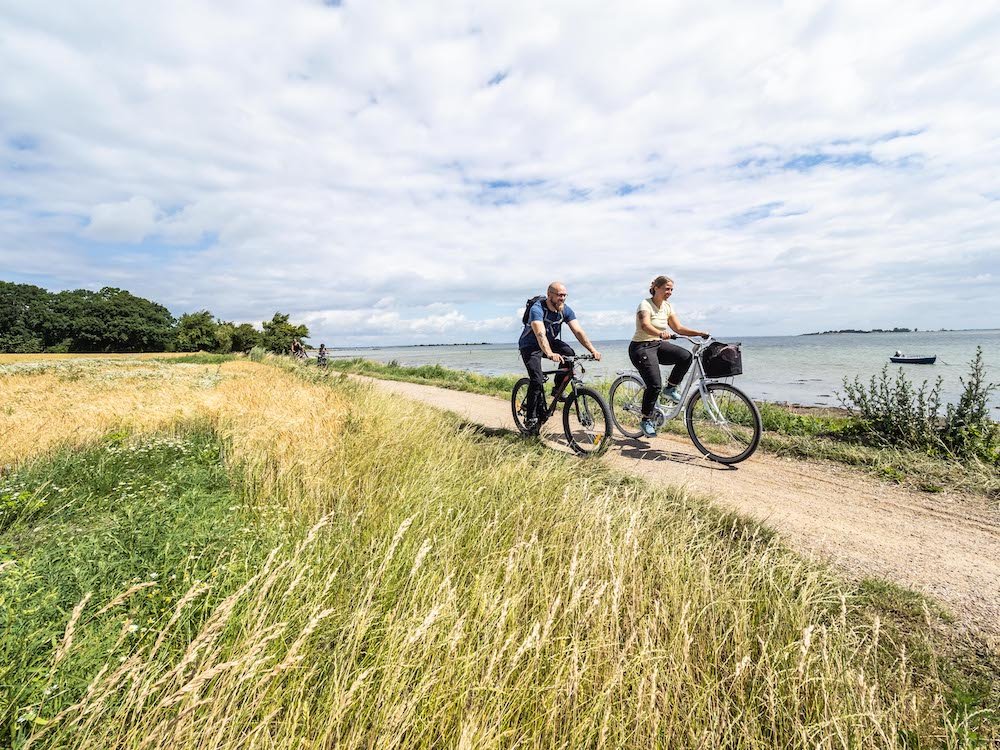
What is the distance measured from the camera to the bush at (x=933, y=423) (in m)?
5.82

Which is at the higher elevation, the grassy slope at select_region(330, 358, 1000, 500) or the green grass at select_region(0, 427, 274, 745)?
the green grass at select_region(0, 427, 274, 745)

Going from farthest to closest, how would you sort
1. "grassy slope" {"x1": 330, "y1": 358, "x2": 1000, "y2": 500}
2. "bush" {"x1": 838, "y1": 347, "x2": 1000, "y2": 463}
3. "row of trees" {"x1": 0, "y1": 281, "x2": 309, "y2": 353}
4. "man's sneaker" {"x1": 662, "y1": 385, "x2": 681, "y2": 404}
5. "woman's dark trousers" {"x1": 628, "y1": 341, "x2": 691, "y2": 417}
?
"row of trees" {"x1": 0, "y1": 281, "x2": 309, "y2": 353} → "man's sneaker" {"x1": 662, "y1": 385, "x2": 681, "y2": 404} → "woman's dark trousers" {"x1": 628, "y1": 341, "x2": 691, "y2": 417} → "bush" {"x1": 838, "y1": 347, "x2": 1000, "y2": 463} → "grassy slope" {"x1": 330, "y1": 358, "x2": 1000, "y2": 500}

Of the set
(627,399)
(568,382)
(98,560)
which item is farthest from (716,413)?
(98,560)

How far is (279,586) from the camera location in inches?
87.7

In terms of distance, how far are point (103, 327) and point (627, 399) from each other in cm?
10197

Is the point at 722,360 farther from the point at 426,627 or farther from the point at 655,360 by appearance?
the point at 426,627

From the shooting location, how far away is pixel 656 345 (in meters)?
6.81

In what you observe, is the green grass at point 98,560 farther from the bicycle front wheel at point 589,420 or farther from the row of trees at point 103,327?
the row of trees at point 103,327

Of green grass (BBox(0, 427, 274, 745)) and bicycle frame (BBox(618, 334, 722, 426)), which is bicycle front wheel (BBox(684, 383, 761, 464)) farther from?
green grass (BBox(0, 427, 274, 745))

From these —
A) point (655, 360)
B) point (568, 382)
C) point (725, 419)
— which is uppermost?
point (655, 360)

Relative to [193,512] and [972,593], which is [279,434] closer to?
[193,512]

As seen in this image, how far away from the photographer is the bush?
582 centimetres

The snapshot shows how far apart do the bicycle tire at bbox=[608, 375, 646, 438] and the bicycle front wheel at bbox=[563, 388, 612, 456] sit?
493 mm

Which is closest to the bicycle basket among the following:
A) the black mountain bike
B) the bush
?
the black mountain bike
